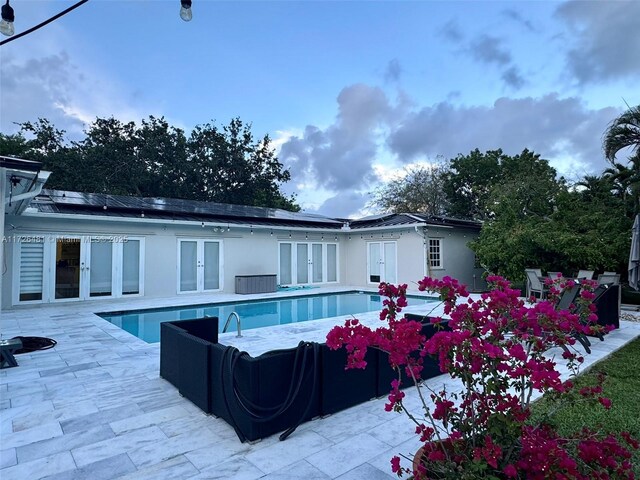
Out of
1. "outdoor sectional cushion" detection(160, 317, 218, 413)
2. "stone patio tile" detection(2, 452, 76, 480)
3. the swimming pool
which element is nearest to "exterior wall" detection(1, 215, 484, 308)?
the swimming pool

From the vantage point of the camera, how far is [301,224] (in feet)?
52.7

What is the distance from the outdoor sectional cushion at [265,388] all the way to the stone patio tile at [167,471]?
50 centimetres

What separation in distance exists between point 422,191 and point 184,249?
1968 centimetres

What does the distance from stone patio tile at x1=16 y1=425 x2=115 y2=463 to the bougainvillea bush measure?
2.52 m

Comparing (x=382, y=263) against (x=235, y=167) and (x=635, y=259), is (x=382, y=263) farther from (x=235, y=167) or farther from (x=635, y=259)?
(x=235, y=167)

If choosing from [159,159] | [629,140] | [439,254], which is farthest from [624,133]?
[159,159]

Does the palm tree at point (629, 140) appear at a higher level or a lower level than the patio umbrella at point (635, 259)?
higher

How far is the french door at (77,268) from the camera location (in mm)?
10438

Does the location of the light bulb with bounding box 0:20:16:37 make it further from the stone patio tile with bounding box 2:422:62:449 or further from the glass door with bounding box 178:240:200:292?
the glass door with bounding box 178:240:200:292

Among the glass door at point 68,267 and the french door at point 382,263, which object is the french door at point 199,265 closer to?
the glass door at point 68,267

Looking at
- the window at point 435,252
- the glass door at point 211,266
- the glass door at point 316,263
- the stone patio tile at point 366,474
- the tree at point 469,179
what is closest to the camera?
the stone patio tile at point 366,474

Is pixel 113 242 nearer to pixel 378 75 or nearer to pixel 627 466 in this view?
pixel 378 75

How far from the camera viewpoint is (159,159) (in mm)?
25688

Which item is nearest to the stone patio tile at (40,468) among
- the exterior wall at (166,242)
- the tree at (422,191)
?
the exterior wall at (166,242)
